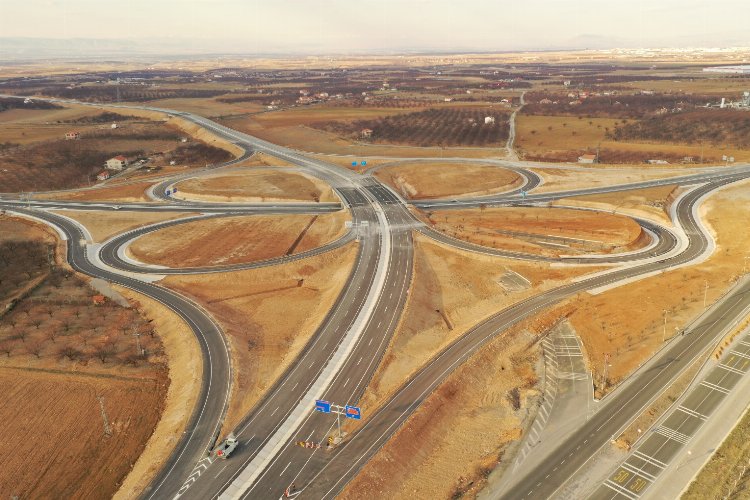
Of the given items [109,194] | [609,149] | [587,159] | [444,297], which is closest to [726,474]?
[444,297]

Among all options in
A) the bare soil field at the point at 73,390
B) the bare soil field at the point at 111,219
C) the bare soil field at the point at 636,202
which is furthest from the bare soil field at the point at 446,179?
the bare soil field at the point at 73,390

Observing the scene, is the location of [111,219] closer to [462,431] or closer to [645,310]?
[462,431]

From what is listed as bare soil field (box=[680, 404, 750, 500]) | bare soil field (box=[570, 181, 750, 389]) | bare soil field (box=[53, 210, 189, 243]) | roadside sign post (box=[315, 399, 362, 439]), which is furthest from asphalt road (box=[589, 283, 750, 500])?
bare soil field (box=[53, 210, 189, 243])

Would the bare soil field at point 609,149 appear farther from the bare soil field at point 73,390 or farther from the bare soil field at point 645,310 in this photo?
the bare soil field at point 73,390

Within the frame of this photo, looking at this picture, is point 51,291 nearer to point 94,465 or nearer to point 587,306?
point 94,465

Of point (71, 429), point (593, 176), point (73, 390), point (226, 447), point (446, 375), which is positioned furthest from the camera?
point (593, 176)

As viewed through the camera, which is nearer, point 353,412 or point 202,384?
point 353,412

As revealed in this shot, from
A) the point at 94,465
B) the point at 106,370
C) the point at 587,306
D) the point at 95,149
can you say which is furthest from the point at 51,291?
the point at 95,149
